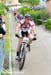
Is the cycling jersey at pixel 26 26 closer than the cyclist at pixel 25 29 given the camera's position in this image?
No

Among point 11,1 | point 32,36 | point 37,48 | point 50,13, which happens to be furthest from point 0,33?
point 11,1

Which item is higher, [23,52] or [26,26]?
[26,26]

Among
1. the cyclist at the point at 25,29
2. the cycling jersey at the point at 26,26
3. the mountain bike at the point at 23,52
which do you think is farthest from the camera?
the cycling jersey at the point at 26,26

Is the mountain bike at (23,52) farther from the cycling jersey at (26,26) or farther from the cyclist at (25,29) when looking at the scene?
the cycling jersey at (26,26)

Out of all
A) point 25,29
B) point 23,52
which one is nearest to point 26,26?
point 25,29

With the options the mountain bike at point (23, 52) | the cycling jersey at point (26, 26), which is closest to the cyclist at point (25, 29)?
the cycling jersey at point (26, 26)

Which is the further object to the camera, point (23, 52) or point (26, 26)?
point (26, 26)

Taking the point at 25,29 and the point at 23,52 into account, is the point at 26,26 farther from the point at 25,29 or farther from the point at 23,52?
the point at 23,52

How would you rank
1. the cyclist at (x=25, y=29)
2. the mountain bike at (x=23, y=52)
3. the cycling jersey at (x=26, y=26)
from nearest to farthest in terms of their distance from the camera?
the mountain bike at (x=23, y=52), the cyclist at (x=25, y=29), the cycling jersey at (x=26, y=26)

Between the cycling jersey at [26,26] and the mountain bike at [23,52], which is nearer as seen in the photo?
the mountain bike at [23,52]

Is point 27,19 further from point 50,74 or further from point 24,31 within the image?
point 50,74

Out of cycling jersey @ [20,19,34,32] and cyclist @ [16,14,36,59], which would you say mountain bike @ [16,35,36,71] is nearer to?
cyclist @ [16,14,36,59]

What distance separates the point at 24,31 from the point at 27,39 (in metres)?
0.66

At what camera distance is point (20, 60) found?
38.2 feet
